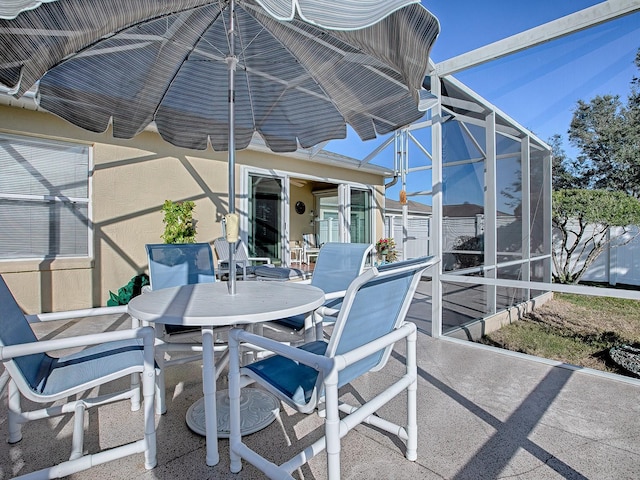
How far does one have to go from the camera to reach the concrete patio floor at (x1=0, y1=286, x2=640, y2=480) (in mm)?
1691

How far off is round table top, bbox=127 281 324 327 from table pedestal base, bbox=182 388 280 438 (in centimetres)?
73

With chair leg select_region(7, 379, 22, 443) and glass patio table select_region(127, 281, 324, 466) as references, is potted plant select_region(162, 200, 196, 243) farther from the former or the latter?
chair leg select_region(7, 379, 22, 443)

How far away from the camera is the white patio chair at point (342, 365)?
130 centimetres

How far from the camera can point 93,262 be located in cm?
513

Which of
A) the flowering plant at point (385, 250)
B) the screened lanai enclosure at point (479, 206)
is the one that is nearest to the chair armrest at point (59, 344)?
the screened lanai enclosure at point (479, 206)

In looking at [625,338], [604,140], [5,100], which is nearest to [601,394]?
[625,338]

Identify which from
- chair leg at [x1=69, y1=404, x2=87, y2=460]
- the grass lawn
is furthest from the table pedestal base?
the grass lawn

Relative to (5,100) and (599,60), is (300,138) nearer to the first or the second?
(599,60)

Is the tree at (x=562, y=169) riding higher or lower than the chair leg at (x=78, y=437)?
higher

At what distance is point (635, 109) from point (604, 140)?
1.26 feet

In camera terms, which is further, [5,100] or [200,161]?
[200,161]

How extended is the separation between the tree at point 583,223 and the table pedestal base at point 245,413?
141 inches

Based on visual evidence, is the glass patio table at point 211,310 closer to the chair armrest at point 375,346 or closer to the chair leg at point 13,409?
the chair armrest at point 375,346

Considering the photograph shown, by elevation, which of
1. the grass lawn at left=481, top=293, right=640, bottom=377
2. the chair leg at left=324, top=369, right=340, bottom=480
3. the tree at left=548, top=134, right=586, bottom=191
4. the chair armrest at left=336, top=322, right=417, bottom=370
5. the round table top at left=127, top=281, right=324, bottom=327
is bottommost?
the grass lawn at left=481, top=293, right=640, bottom=377
